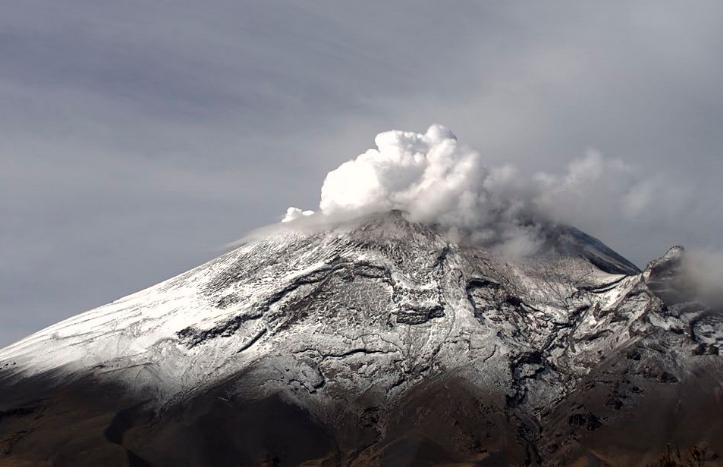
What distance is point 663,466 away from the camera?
406ft
